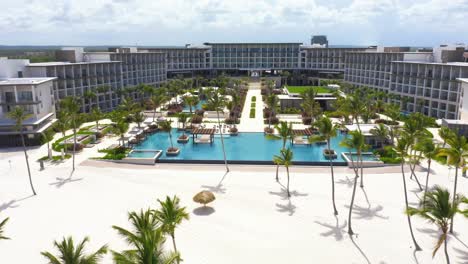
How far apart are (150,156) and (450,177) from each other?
3322 cm

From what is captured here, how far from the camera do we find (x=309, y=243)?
2455 centimetres

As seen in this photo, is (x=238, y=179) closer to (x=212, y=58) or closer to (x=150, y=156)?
(x=150, y=156)

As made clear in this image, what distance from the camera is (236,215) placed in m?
28.9

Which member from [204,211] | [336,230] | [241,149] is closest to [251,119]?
[241,149]

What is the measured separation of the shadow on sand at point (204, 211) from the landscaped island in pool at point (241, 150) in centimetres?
1312

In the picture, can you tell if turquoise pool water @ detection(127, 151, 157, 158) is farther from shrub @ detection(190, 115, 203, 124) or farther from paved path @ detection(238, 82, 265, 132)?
shrub @ detection(190, 115, 203, 124)

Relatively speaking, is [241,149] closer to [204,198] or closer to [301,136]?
[301,136]

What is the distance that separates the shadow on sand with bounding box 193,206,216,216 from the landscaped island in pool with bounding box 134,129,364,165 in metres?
13.1

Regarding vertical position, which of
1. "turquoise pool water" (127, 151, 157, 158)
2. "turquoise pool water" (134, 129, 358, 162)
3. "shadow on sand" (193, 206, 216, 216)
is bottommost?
"shadow on sand" (193, 206, 216, 216)

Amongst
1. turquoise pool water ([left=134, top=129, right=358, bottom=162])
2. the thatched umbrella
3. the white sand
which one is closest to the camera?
the white sand

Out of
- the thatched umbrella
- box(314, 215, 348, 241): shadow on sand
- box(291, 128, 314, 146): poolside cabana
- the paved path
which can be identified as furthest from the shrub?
box(314, 215, 348, 241): shadow on sand

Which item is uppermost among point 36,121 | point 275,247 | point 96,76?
point 96,76

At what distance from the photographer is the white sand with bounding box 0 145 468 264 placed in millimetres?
23484

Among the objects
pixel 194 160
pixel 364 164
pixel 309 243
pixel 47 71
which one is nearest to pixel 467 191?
pixel 364 164
